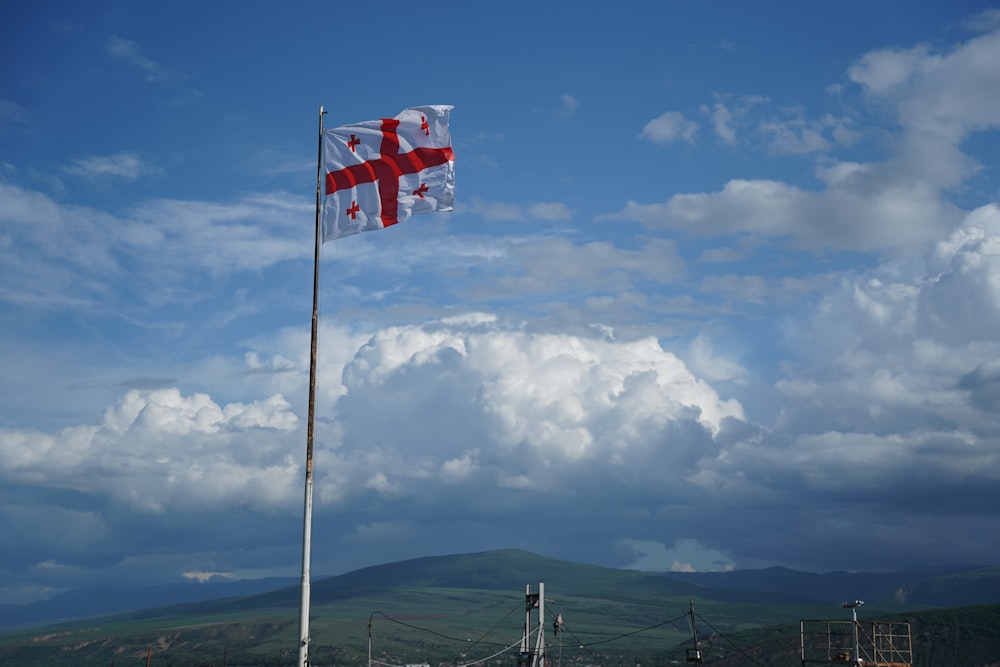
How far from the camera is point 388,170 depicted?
123 ft

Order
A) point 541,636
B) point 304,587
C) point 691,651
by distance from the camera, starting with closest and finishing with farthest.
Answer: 1. point 304,587
2. point 541,636
3. point 691,651

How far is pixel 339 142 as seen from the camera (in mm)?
37438

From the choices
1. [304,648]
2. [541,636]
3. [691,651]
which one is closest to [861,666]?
[691,651]

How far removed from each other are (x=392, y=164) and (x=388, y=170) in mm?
245

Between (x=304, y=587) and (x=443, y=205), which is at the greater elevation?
(x=443, y=205)

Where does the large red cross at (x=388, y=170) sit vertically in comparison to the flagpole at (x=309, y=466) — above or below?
above

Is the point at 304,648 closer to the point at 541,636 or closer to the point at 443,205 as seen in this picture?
the point at 443,205

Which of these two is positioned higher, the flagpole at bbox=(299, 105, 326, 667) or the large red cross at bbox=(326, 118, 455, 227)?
the large red cross at bbox=(326, 118, 455, 227)

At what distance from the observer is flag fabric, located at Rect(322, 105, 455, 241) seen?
37.2m

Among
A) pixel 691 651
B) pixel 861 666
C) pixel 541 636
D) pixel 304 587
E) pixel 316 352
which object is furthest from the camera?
pixel 861 666

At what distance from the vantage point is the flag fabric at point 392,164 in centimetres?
3722

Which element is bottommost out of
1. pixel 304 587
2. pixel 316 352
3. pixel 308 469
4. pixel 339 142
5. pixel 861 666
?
pixel 861 666

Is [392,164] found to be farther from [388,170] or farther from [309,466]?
[309,466]

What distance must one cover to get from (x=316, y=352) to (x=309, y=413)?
2.08 metres
